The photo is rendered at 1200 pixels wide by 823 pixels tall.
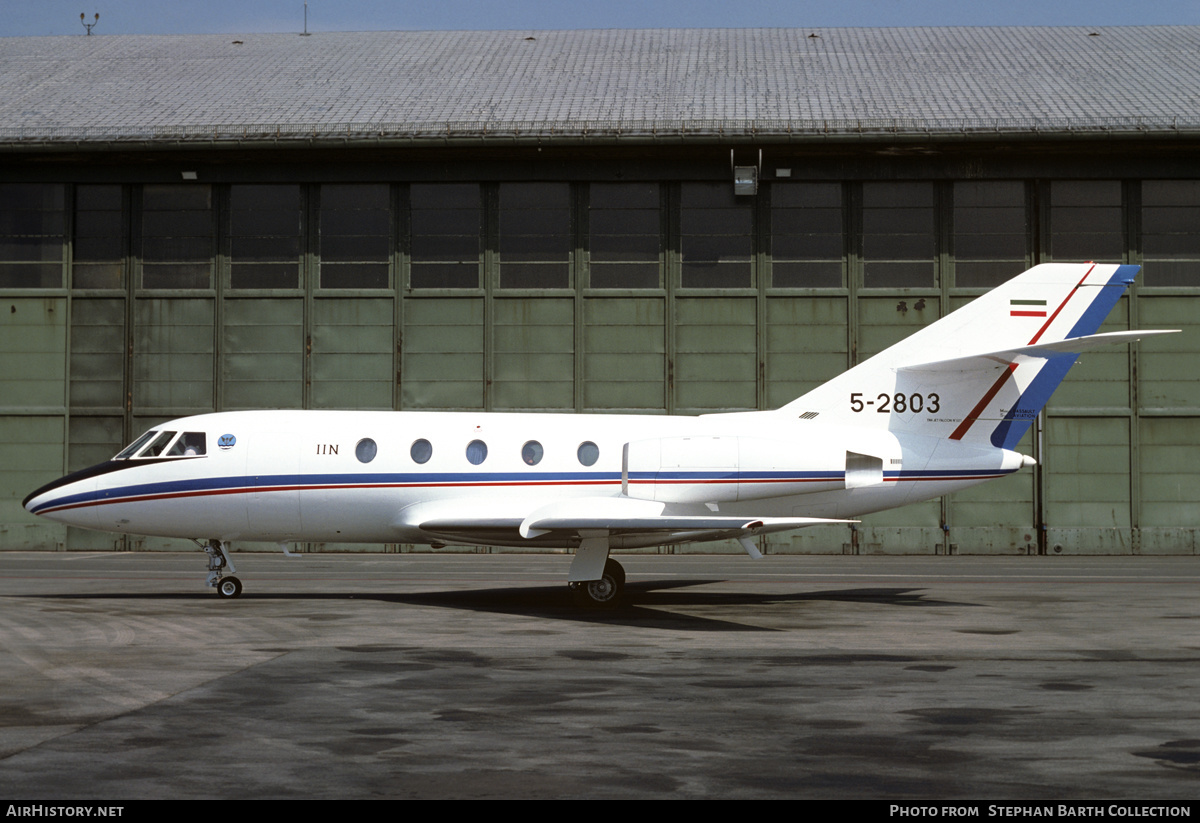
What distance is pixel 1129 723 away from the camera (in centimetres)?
978

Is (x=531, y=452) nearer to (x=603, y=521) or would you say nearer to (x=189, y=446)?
(x=603, y=521)

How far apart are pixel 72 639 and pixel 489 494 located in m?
6.65

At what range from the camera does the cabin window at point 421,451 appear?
63.8ft

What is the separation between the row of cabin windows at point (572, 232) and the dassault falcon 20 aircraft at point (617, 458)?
12.8m

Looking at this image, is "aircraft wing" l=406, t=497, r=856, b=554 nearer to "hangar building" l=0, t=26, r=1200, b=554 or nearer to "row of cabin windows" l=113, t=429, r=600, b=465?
"row of cabin windows" l=113, t=429, r=600, b=465

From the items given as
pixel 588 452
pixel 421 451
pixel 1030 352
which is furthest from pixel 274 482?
pixel 1030 352

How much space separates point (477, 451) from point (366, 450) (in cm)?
174

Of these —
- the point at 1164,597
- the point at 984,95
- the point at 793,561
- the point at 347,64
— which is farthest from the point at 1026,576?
the point at 347,64

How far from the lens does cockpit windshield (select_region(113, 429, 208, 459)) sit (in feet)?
64.1

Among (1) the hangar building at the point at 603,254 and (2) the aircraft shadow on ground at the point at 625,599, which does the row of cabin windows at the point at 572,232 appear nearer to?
(1) the hangar building at the point at 603,254

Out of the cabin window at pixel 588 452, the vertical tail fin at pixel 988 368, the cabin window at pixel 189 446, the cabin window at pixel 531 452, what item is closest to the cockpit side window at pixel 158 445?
the cabin window at pixel 189 446

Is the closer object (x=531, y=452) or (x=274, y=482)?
(x=274, y=482)

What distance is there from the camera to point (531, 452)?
19.5 m

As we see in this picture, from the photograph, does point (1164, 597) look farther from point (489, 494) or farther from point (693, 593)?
point (489, 494)
